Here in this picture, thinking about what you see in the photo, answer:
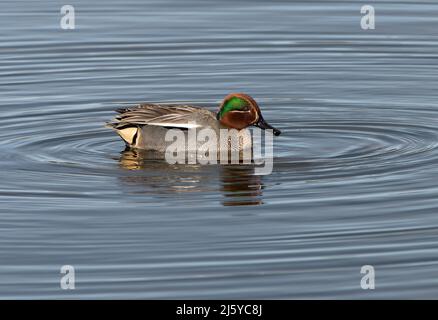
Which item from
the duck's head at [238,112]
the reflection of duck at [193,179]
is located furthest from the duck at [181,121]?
the reflection of duck at [193,179]

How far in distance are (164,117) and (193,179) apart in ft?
4.38

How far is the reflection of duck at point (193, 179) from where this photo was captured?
12297 millimetres

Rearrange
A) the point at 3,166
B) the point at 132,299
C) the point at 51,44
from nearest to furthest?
the point at 132,299 < the point at 3,166 < the point at 51,44

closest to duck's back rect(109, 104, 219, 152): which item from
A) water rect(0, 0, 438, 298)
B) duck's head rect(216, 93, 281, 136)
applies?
duck's head rect(216, 93, 281, 136)

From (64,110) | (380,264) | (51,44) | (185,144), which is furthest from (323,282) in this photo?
(51,44)

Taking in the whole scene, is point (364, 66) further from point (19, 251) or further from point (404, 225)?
point (19, 251)

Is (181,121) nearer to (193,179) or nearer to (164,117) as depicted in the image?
(164,117)

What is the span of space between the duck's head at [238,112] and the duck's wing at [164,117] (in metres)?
0.20

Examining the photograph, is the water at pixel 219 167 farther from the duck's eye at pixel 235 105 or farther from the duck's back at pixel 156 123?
the duck's eye at pixel 235 105

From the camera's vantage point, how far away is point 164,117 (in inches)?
547

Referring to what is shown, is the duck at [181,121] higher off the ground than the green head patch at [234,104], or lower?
lower

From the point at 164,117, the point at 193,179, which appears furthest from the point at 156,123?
the point at 193,179

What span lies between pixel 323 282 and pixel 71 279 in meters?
1.94

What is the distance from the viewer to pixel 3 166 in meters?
13.3
